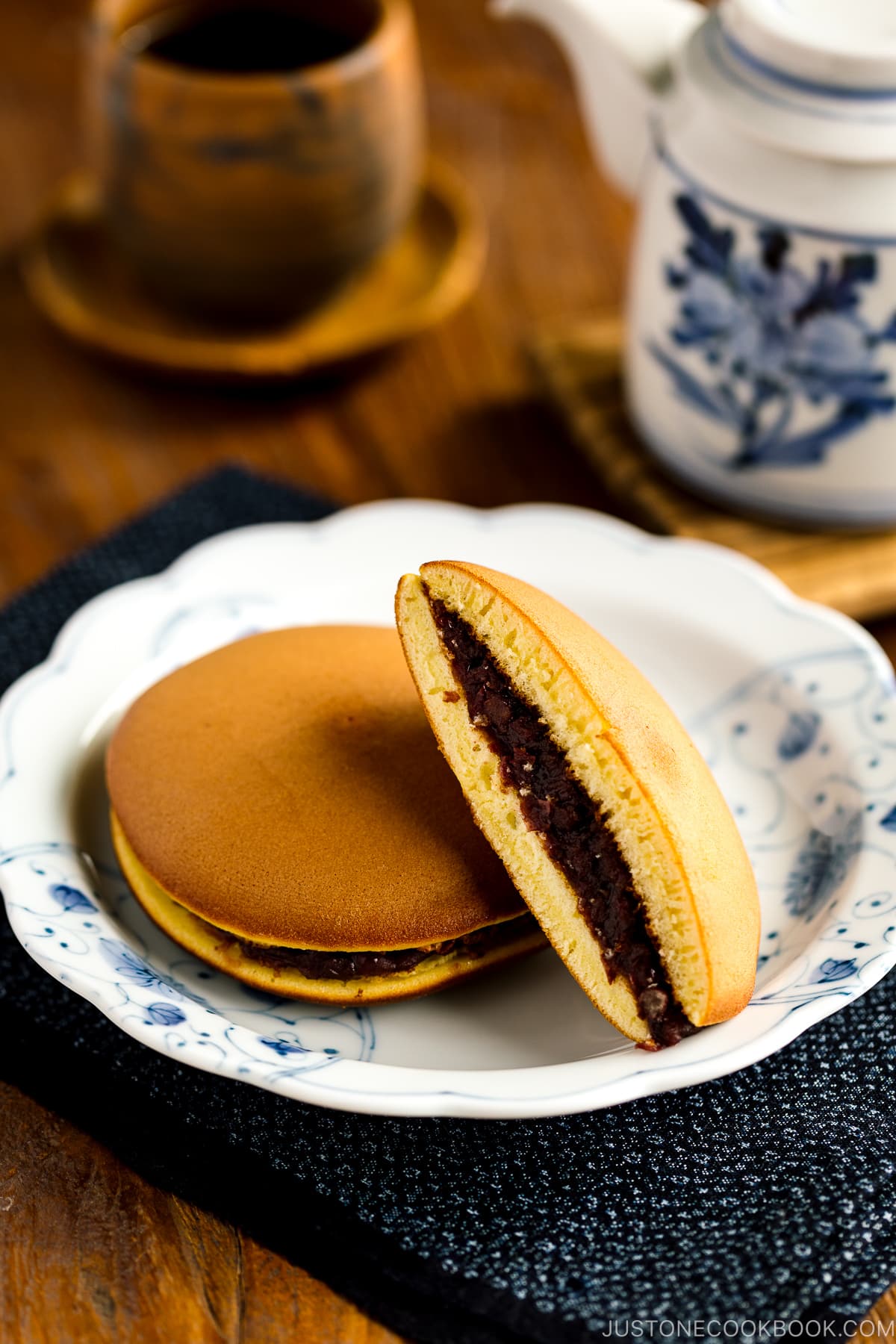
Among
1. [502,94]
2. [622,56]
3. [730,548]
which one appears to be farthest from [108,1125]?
[502,94]

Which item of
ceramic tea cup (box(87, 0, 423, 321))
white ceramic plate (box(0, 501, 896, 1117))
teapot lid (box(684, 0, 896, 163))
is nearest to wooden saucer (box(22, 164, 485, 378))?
ceramic tea cup (box(87, 0, 423, 321))

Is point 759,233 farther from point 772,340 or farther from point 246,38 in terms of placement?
point 246,38

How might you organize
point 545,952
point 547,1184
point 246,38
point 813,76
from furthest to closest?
point 246,38 < point 813,76 < point 545,952 < point 547,1184

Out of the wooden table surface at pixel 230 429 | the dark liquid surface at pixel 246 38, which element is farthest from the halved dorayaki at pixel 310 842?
the dark liquid surface at pixel 246 38

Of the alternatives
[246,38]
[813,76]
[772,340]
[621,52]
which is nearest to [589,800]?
[772,340]

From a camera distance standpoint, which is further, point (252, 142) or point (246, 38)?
point (246, 38)

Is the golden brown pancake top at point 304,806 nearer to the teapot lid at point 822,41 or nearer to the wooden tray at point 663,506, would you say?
the wooden tray at point 663,506

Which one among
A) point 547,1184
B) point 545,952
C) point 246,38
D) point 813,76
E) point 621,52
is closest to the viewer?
point 547,1184

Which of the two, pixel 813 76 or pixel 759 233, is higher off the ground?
pixel 813 76
